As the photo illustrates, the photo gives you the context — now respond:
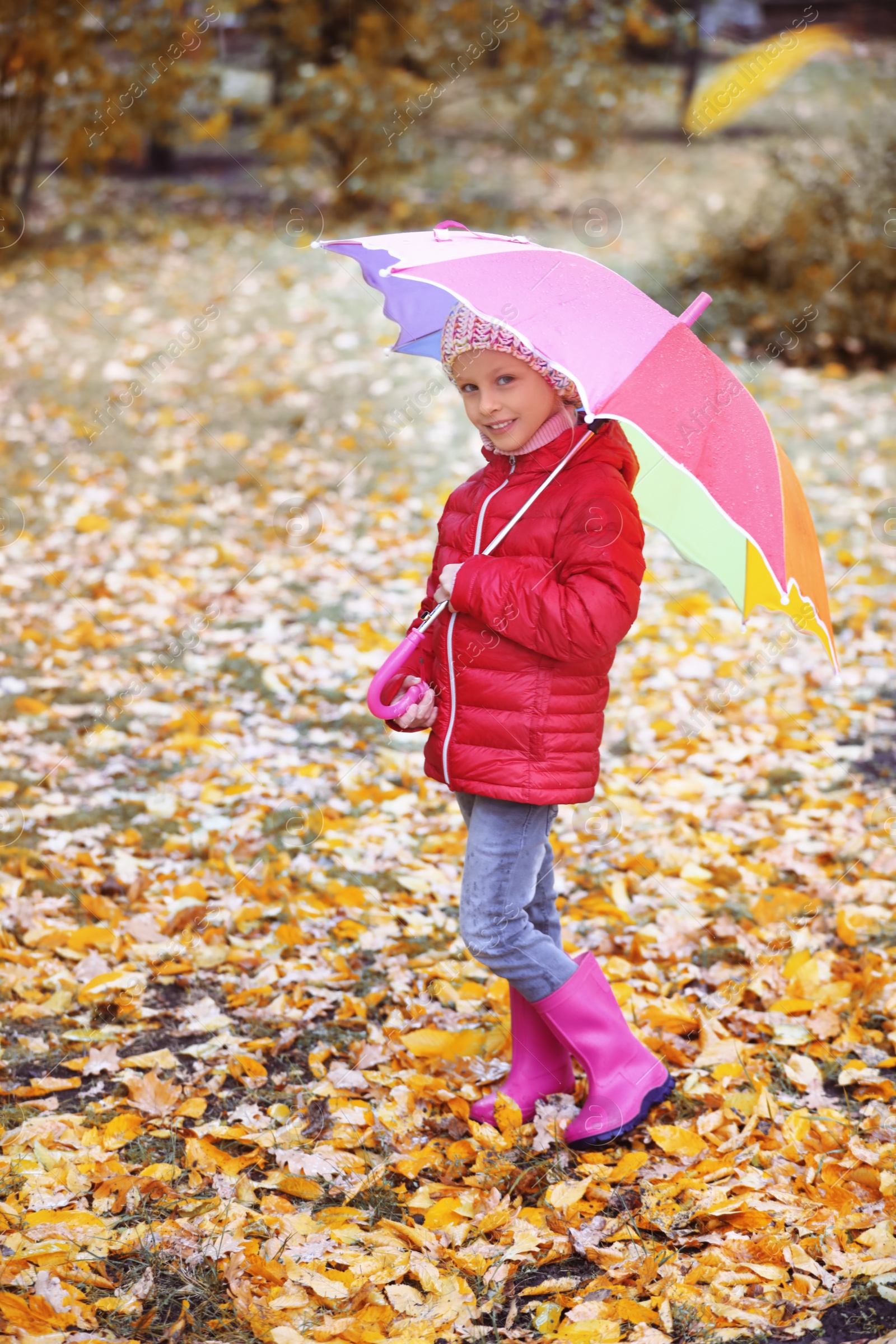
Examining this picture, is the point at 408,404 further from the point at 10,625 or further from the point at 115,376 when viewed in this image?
the point at 10,625

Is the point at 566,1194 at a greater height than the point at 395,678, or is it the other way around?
the point at 395,678

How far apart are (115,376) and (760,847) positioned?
6236 mm

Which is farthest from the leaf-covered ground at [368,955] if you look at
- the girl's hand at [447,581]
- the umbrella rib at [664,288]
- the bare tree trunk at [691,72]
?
the bare tree trunk at [691,72]

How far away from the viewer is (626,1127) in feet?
8.63

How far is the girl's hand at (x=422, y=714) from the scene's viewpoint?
251 centimetres

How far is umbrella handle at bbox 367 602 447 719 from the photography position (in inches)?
95.0

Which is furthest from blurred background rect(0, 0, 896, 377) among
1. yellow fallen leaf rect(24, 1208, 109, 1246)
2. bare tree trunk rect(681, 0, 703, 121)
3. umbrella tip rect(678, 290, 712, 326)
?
yellow fallen leaf rect(24, 1208, 109, 1246)

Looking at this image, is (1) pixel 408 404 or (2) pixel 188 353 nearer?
(1) pixel 408 404

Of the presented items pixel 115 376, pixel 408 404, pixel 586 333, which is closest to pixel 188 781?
pixel 586 333

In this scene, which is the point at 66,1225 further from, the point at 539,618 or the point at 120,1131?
the point at 539,618

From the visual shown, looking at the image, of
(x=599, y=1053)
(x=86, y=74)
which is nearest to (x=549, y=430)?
(x=599, y=1053)

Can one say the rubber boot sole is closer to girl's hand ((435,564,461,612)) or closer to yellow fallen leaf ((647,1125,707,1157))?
yellow fallen leaf ((647,1125,707,1157))

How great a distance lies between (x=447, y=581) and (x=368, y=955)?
1.43m

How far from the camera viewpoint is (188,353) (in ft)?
29.4
